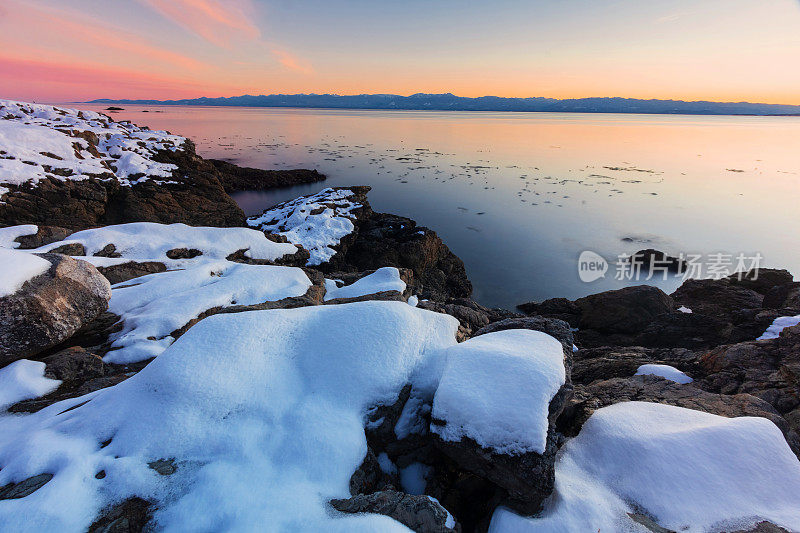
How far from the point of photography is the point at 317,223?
85.9ft

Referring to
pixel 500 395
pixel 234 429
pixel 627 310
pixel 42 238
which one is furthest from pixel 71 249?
pixel 627 310

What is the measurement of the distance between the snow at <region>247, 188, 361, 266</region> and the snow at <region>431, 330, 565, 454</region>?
662 inches

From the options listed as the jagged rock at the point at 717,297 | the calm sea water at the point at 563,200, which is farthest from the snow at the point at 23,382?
the jagged rock at the point at 717,297

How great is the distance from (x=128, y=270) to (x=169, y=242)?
431cm

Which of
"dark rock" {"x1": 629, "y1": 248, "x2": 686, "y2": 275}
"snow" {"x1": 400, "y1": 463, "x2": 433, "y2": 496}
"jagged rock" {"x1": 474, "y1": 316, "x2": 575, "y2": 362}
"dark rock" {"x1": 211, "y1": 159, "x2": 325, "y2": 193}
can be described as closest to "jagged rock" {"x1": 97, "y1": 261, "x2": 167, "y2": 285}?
"snow" {"x1": 400, "y1": 463, "x2": 433, "y2": 496}

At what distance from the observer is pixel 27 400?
6.35 meters

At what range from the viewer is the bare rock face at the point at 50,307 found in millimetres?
6938

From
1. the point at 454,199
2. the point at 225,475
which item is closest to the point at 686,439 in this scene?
the point at 225,475

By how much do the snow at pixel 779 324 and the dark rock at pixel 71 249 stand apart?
25788mm

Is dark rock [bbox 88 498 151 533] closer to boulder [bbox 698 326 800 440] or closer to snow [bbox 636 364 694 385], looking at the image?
snow [bbox 636 364 694 385]

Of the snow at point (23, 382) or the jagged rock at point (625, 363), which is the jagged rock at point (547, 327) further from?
the snow at point (23, 382)

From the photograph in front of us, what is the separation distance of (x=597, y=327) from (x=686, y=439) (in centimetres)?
1269

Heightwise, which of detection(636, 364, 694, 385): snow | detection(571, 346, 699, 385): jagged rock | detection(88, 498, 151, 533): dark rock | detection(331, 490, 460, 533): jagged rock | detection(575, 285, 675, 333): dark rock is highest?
detection(88, 498, 151, 533): dark rock

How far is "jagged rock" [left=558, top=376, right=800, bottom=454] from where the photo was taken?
650 centimetres
